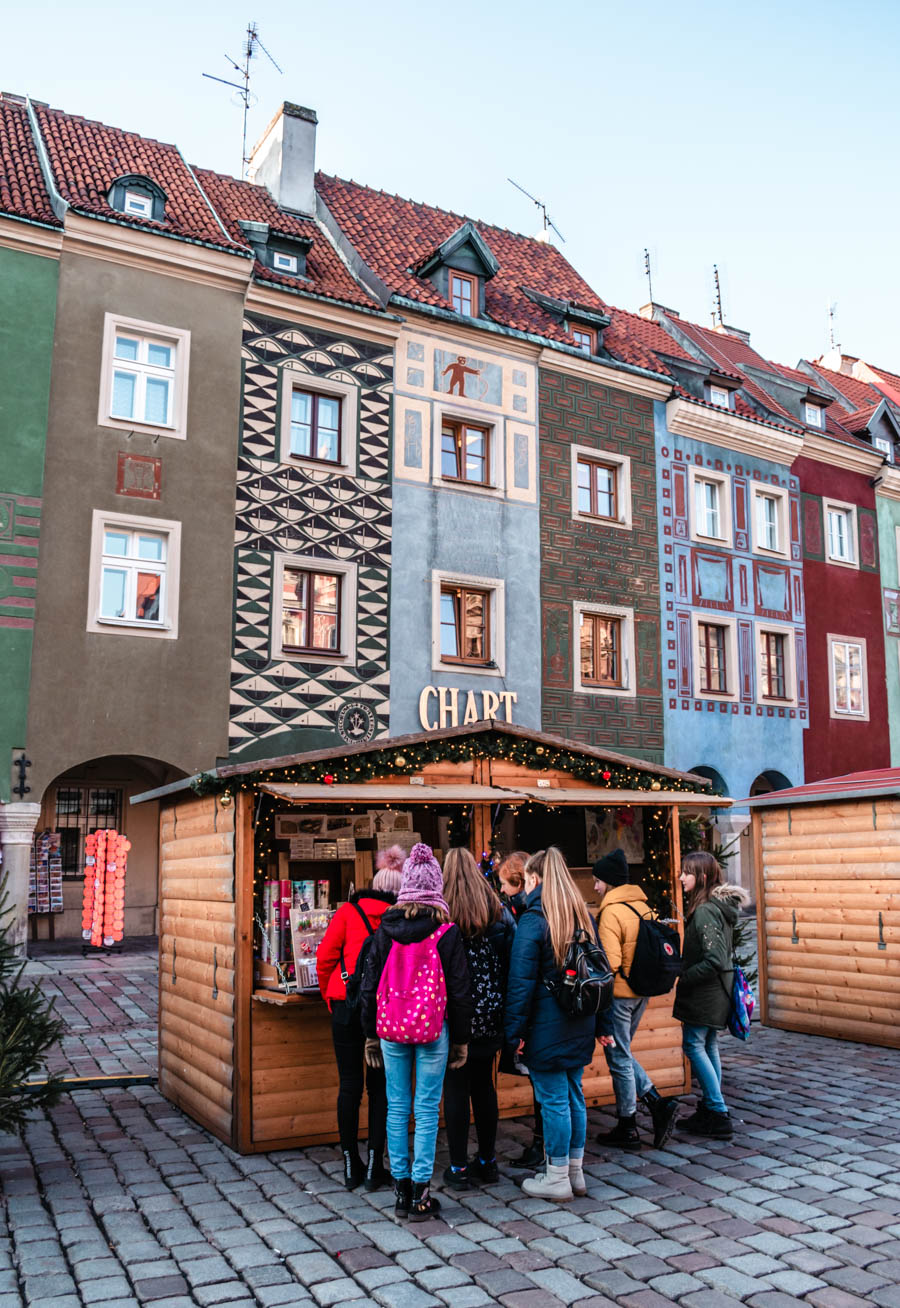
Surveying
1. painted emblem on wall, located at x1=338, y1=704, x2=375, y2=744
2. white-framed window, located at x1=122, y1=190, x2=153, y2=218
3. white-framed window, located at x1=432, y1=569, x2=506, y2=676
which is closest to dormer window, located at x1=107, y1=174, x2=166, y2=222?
white-framed window, located at x1=122, y1=190, x2=153, y2=218

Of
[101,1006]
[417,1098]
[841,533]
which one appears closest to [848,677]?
[841,533]

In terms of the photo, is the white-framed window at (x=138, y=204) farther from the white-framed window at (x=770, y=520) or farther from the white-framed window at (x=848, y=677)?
the white-framed window at (x=848, y=677)

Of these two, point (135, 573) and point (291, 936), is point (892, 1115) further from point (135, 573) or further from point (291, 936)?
point (135, 573)

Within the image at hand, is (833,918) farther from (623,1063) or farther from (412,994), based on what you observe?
(412,994)

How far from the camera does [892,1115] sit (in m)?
8.41

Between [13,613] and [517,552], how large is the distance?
8.88m

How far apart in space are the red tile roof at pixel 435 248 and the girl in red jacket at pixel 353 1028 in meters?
15.4

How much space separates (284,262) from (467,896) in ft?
50.9

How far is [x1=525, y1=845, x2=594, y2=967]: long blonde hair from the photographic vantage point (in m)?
6.48

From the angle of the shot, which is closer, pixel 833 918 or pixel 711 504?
pixel 833 918

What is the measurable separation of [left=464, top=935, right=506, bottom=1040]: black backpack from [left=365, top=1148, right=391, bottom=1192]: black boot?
0.94 meters

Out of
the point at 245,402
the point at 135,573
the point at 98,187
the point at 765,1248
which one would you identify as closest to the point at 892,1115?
the point at 765,1248

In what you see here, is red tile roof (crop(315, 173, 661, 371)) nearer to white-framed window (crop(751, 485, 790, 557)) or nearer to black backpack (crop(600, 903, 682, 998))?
white-framed window (crop(751, 485, 790, 557))

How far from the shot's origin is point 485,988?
6703 mm
